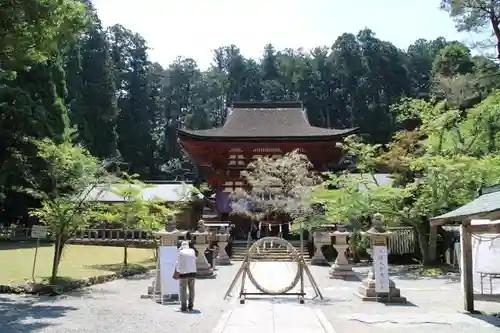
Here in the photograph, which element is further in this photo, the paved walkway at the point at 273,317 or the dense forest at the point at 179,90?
the dense forest at the point at 179,90

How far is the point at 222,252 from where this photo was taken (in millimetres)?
23219

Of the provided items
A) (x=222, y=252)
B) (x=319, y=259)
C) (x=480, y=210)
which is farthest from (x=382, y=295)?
(x=222, y=252)

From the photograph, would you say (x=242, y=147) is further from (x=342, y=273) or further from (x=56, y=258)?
(x=56, y=258)

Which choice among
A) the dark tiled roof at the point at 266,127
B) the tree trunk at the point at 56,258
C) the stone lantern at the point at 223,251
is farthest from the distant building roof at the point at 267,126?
the tree trunk at the point at 56,258

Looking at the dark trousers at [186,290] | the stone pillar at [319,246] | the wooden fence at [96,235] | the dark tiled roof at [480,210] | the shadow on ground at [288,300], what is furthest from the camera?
the wooden fence at [96,235]

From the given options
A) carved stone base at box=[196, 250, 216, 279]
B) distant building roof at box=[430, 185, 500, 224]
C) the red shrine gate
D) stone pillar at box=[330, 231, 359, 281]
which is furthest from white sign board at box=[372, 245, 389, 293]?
the red shrine gate

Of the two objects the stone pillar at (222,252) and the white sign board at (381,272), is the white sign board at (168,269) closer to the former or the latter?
the white sign board at (381,272)

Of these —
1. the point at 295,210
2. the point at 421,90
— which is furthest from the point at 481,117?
the point at 421,90

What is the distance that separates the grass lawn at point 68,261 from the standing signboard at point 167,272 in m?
4.11

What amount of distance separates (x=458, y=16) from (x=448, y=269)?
11.4 metres

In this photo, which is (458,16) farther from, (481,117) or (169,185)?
(169,185)

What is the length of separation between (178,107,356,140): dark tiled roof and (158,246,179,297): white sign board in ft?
65.1

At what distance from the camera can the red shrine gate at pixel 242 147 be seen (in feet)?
103

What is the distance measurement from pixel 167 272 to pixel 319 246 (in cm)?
1253
